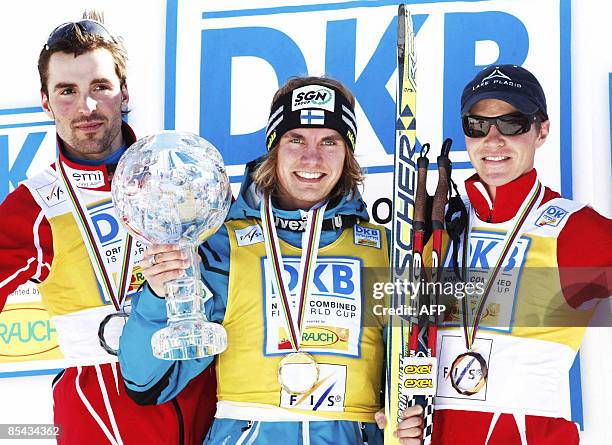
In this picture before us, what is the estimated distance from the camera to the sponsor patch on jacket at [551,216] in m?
3.08

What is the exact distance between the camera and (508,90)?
3.11m

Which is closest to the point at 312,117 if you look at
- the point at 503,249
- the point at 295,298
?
the point at 295,298

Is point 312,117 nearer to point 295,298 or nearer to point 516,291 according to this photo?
point 295,298

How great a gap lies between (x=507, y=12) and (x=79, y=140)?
1.72 metres

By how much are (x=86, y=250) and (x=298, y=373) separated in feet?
2.90

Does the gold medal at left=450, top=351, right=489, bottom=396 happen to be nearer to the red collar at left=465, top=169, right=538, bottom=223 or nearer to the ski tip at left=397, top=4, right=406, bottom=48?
the red collar at left=465, top=169, right=538, bottom=223

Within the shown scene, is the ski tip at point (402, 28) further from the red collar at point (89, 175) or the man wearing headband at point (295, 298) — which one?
the red collar at point (89, 175)

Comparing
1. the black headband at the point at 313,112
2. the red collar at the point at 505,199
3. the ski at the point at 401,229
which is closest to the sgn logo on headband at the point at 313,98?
the black headband at the point at 313,112

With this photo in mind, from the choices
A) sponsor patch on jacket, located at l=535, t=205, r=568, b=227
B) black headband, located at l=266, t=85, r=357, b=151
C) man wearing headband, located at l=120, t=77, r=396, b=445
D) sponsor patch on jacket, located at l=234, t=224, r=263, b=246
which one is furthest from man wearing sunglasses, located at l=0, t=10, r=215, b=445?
sponsor patch on jacket, located at l=535, t=205, r=568, b=227

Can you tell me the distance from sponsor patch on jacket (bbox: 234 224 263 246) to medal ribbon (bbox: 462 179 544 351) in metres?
0.65

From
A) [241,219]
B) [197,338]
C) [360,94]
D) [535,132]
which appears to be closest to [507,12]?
[360,94]

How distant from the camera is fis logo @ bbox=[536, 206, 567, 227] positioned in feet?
10.1

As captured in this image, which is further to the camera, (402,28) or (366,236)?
(366,236)

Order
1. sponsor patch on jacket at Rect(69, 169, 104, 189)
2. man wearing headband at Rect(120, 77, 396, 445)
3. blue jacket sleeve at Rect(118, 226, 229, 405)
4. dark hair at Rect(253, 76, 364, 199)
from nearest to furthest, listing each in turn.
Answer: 1. blue jacket sleeve at Rect(118, 226, 229, 405)
2. man wearing headband at Rect(120, 77, 396, 445)
3. dark hair at Rect(253, 76, 364, 199)
4. sponsor patch on jacket at Rect(69, 169, 104, 189)
